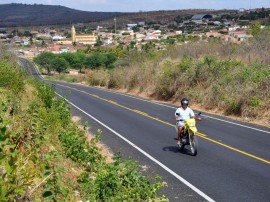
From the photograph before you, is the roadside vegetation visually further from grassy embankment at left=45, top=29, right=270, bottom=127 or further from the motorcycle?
the motorcycle

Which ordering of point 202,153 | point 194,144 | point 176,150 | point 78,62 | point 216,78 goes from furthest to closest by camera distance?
point 78,62, point 216,78, point 176,150, point 202,153, point 194,144

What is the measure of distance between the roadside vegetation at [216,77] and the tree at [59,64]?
3212 inches

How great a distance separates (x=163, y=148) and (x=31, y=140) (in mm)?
6028

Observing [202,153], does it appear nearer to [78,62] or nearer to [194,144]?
[194,144]

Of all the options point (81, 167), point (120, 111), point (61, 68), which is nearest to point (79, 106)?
point (120, 111)

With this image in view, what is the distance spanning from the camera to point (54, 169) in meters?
5.22

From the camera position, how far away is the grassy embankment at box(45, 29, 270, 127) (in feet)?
67.8

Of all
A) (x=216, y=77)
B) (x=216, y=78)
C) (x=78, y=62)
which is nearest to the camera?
(x=216, y=78)

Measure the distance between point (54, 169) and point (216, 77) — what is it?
21.9 m

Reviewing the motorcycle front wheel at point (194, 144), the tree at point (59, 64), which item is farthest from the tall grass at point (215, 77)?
the tree at point (59, 64)

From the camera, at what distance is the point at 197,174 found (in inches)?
418

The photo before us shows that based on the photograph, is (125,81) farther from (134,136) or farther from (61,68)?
(61,68)

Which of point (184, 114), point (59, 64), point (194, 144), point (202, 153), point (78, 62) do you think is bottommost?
point (78, 62)

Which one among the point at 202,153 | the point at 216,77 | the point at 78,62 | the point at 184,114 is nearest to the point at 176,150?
the point at 202,153
